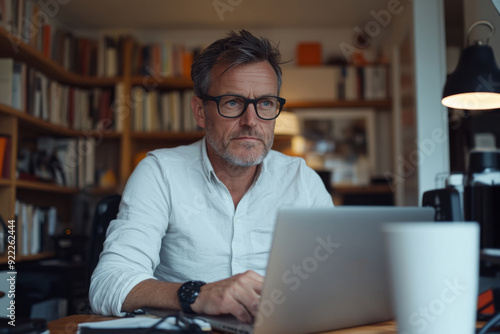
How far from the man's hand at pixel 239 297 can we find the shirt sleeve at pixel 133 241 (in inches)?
9.2

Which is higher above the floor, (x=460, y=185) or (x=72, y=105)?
(x=72, y=105)

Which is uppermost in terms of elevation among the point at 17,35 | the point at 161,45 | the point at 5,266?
the point at 161,45

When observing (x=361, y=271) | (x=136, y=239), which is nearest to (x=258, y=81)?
(x=136, y=239)

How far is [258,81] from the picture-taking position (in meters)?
1.40

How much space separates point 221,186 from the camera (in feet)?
→ 4.62

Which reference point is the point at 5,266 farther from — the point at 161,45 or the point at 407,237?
the point at 407,237

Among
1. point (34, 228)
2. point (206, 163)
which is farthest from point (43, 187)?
point (206, 163)

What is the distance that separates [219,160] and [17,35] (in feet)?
6.53

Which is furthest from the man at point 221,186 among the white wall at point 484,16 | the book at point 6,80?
the book at point 6,80

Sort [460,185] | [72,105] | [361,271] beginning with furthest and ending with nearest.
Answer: [72,105] → [460,185] → [361,271]

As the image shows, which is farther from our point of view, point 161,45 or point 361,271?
point 161,45

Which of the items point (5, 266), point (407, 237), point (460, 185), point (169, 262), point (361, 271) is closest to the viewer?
point (407, 237)

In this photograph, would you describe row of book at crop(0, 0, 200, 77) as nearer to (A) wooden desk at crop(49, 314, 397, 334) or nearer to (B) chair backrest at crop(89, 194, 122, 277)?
(B) chair backrest at crop(89, 194, 122, 277)

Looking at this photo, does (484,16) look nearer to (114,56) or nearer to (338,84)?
(338,84)
